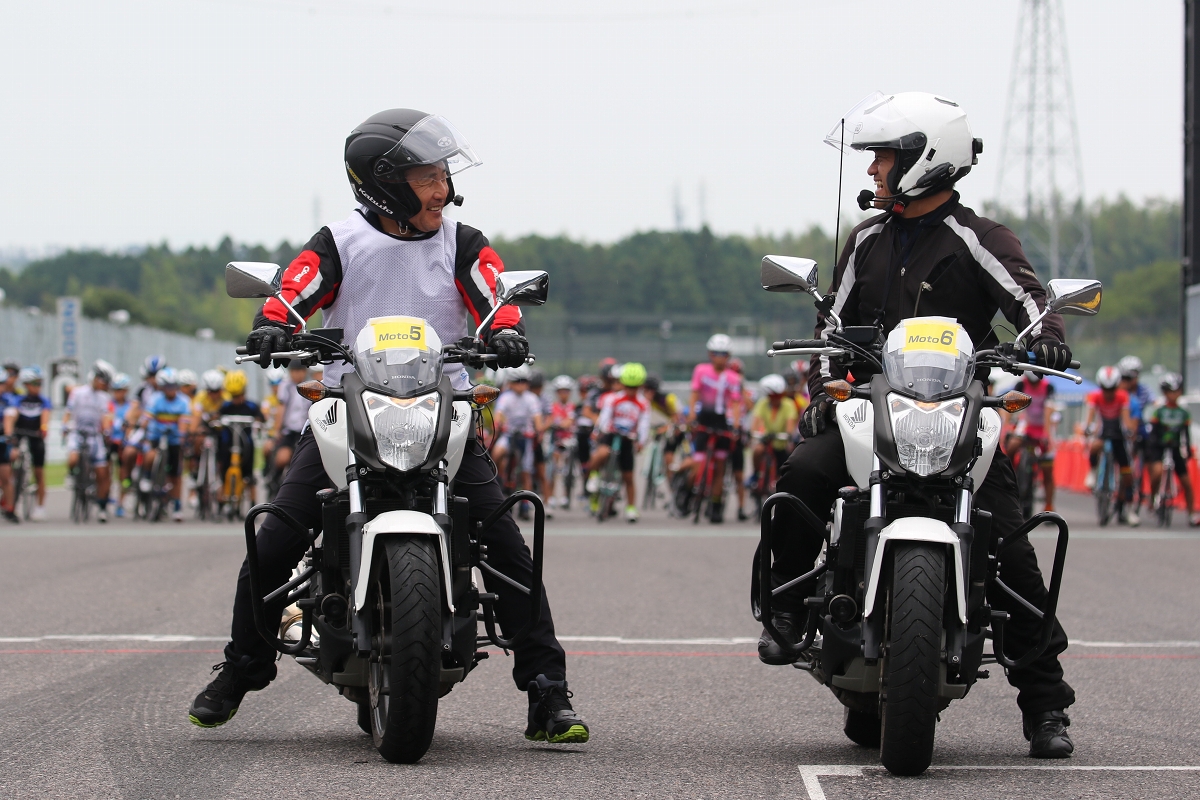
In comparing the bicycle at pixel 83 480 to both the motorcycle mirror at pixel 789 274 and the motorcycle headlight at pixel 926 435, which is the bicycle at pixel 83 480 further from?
the motorcycle headlight at pixel 926 435

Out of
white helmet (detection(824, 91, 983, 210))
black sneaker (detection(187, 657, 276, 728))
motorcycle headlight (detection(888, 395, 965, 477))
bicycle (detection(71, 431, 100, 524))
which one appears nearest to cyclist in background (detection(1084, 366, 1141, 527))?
bicycle (detection(71, 431, 100, 524))

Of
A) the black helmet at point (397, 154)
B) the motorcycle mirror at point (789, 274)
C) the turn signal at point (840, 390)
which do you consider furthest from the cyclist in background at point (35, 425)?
the turn signal at point (840, 390)

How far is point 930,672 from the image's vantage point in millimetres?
4836

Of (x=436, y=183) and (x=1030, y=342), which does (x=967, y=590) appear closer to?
(x=1030, y=342)

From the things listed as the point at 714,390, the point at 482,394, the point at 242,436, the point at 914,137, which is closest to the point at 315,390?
the point at 482,394

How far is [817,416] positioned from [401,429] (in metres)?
1.34

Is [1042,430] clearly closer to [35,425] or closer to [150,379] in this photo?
[150,379]

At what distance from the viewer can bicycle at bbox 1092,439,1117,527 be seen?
810 inches

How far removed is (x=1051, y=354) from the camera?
531cm

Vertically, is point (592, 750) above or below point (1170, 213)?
below

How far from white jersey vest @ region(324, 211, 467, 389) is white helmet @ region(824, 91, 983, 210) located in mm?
1403

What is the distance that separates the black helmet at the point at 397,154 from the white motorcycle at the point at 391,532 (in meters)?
0.43

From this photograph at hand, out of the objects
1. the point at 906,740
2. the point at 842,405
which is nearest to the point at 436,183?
the point at 842,405

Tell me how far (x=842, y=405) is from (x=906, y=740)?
1.06m
